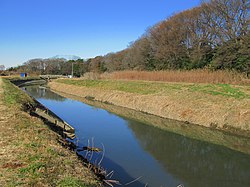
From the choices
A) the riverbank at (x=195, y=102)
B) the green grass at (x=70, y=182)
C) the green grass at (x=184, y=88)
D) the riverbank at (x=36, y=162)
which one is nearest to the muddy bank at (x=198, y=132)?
the riverbank at (x=195, y=102)

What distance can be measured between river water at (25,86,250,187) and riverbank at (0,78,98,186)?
1795 millimetres

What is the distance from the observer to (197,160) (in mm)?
9031

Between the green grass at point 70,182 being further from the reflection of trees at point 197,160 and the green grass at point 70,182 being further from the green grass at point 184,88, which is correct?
the green grass at point 184,88

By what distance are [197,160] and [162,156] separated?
1212 millimetres

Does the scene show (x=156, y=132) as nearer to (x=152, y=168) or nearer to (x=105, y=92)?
(x=152, y=168)

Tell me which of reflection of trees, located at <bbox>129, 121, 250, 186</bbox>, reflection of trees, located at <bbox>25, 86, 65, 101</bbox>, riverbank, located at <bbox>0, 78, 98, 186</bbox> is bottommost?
reflection of trees, located at <bbox>25, 86, 65, 101</bbox>

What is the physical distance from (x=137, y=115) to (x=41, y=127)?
33.7ft

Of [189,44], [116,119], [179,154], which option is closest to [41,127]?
[179,154]

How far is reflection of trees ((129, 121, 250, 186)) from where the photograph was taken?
7367 mm

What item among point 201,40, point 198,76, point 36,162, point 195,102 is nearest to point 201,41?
point 201,40

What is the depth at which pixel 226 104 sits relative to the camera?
14039 mm

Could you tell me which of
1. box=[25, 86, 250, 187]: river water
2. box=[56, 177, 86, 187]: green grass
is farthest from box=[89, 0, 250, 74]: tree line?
box=[56, 177, 86, 187]: green grass

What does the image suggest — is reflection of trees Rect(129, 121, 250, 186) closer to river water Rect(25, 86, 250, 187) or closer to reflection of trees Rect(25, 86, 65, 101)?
river water Rect(25, 86, 250, 187)

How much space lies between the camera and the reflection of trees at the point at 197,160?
24.2 ft
